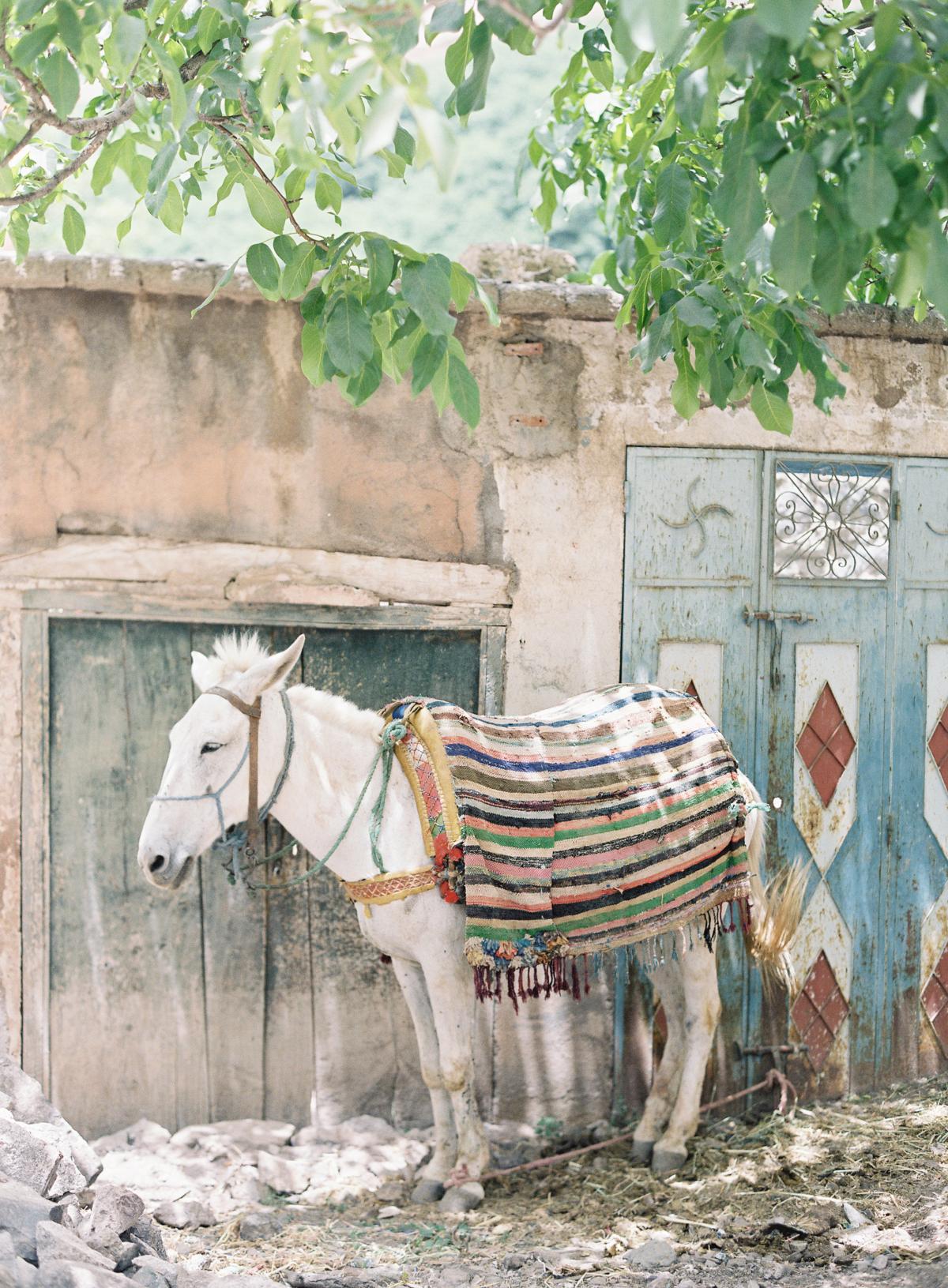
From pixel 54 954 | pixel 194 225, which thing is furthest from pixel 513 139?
pixel 54 954

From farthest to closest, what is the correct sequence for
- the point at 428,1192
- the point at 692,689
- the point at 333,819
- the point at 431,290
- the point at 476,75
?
the point at 692,689 → the point at 428,1192 → the point at 333,819 → the point at 431,290 → the point at 476,75

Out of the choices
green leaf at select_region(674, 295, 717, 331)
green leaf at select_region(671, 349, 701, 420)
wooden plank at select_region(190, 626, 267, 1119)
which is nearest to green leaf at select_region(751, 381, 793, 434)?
green leaf at select_region(671, 349, 701, 420)

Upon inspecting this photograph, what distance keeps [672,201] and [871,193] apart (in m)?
1.20

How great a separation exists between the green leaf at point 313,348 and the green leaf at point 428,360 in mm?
381

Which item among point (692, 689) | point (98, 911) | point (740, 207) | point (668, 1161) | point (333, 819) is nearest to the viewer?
point (740, 207)

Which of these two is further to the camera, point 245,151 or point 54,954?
point 54,954

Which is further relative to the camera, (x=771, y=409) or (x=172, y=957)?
(x=172, y=957)

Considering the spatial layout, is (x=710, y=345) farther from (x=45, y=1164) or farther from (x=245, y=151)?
(x=45, y=1164)

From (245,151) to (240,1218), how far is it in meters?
3.34

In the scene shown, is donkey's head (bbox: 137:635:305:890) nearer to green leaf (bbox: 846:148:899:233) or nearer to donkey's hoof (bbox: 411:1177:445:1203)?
donkey's hoof (bbox: 411:1177:445:1203)

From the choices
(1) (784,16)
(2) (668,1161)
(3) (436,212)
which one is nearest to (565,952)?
(2) (668,1161)

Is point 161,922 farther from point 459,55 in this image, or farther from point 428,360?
point 459,55

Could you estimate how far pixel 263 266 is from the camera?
11.0ft

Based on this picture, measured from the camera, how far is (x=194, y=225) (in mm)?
22016
